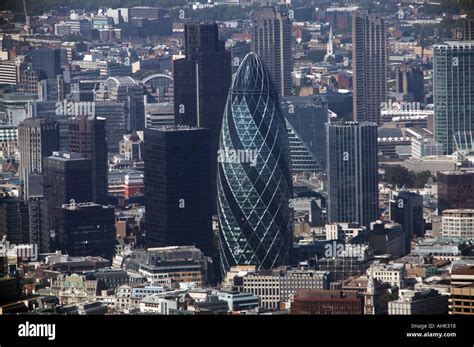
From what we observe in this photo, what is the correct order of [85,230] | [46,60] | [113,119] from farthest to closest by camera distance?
[113,119], [85,230], [46,60]

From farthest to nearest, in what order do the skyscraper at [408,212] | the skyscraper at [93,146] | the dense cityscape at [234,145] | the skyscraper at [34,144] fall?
the skyscraper at [93,146]
the skyscraper at [34,144]
the skyscraper at [408,212]
the dense cityscape at [234,145]

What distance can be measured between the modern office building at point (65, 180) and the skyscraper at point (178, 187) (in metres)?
0.85

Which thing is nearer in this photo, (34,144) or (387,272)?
(387,272)

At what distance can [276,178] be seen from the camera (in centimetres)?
2195

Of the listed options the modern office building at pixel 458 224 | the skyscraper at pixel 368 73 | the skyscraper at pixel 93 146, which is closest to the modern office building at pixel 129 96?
the skyscraper at pixel 93 146

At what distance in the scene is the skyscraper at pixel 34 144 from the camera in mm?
19953

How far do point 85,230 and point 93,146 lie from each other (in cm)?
413

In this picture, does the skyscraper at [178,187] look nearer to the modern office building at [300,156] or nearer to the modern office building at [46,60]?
the modern office building at [300,156]

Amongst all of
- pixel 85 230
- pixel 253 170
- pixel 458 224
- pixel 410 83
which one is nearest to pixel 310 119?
pixel 410 83

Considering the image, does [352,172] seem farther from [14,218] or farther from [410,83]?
[14,218]

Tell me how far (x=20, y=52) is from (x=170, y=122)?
8432mm

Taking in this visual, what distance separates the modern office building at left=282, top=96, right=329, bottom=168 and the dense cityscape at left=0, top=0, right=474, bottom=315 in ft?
0.16

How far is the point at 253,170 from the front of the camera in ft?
72.0
